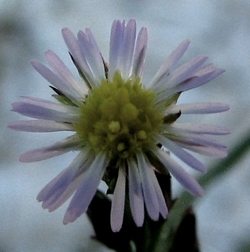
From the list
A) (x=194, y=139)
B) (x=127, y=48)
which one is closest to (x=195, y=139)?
(x=194, y=139)

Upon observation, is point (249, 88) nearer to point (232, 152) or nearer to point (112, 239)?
point (232, 152)

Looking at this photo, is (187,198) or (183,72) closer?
(183,72)

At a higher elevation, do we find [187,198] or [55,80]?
[55,80]

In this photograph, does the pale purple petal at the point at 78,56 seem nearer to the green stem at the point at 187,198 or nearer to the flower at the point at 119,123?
the flower at the point at 119,123

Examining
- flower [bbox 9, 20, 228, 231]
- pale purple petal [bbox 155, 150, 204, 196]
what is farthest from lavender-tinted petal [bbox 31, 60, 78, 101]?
pale purple petal [bbox 155, 150, 204, 196]

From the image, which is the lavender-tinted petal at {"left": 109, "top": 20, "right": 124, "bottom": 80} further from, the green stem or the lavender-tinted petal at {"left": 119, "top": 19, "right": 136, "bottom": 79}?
the green stem

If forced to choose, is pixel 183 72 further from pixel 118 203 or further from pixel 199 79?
pixel 118 203

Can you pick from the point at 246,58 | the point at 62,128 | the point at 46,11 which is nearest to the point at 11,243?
the point at 46,11
